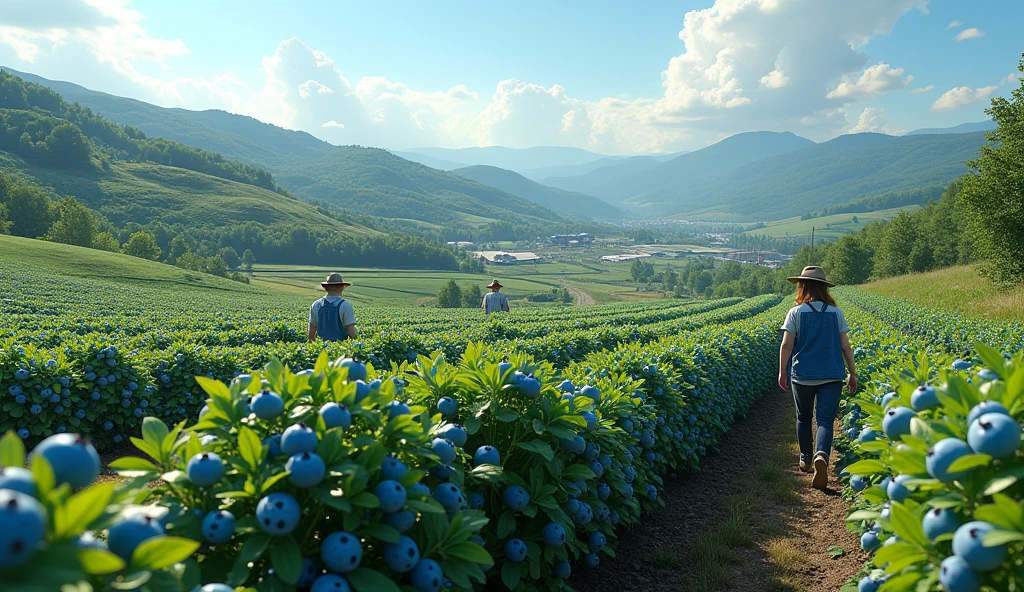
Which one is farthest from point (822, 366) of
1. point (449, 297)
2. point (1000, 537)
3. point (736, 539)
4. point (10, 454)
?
point (449, 297)

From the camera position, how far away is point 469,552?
2209mm

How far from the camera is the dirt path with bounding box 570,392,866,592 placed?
13.9 feet

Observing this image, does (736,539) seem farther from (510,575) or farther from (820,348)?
(510,575)

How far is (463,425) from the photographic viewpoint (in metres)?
3.28

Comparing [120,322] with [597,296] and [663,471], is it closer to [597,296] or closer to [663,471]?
[663,471]

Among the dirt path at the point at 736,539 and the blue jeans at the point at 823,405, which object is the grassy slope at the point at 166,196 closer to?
the dirt path at the point at 736,539

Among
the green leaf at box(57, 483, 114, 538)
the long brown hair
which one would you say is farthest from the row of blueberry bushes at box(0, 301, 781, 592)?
the long brown hair

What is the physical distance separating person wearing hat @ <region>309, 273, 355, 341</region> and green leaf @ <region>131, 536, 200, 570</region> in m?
7.15

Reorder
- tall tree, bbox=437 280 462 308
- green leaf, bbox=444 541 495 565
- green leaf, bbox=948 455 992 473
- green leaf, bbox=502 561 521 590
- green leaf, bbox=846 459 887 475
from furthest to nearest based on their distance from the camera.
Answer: tall tree, bbox=437 280 462 308 < green leaf, bbox=502 561 521 590 < green leaf, bbox=846 459 887 475 < green leaf, bbox=444 541 495 565 < green leaf, bbox=948 455 992 473

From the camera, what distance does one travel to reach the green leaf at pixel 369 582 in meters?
1.93

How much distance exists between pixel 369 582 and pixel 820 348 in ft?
19.1

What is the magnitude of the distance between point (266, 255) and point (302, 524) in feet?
406

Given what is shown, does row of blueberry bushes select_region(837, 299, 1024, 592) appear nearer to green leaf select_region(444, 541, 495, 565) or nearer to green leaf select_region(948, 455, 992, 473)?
green leaf select_region(948, 455, 992, 473)

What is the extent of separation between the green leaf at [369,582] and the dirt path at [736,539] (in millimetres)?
2440
